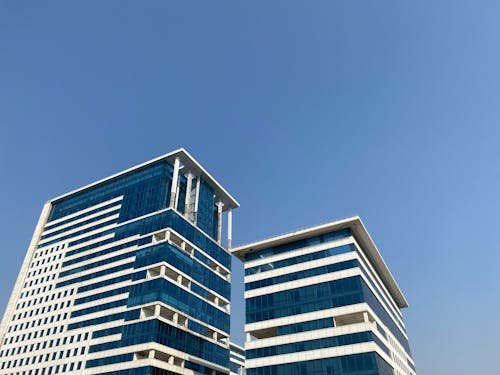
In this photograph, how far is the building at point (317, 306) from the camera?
63.7m

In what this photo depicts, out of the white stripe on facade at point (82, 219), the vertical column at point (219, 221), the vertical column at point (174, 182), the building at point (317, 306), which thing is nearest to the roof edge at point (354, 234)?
the building at point (317, 306)

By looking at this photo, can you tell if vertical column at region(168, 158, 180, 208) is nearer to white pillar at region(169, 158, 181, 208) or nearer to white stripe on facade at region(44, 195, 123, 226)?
white pillar at region(169, 158, 181, 208)

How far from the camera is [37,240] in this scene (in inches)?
4914

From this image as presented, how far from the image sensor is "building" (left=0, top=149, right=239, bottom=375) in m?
87.3

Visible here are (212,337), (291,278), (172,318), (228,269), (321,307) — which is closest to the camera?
(321,307)

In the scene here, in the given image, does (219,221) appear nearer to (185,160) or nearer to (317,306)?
(185,160)

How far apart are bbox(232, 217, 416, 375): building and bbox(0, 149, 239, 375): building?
2271cm

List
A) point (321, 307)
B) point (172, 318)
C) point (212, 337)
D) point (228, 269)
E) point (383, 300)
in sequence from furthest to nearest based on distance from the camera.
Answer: point (228, 269) → point (212, 337) → point (172, 318) → point (383, 300) → point (321, 307)

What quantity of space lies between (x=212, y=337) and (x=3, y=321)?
59339 mm

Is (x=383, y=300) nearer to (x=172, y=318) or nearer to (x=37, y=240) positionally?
(x=172, y=318)

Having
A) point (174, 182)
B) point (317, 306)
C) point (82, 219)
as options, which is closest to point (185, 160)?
point (174, 182)

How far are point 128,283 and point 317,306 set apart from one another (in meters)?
48.4

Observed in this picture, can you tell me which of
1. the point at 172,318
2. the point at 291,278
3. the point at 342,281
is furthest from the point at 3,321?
the point at 342,281

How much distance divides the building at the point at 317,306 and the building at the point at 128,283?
2271 cm
